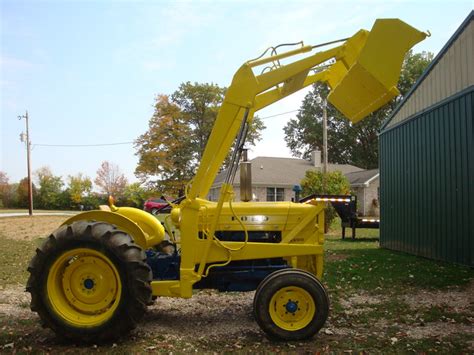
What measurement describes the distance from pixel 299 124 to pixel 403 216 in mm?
42774

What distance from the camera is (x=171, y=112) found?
3797 cm

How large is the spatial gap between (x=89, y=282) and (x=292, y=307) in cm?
224

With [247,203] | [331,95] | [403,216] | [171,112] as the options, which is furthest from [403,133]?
[171,112]

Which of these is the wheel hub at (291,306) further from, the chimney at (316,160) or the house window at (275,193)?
the chimney at (316,160)

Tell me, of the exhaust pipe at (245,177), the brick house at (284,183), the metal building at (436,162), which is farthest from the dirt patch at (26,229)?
the brick house at (284,183)

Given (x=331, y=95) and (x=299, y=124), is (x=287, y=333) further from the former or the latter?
(x=299, y=124)

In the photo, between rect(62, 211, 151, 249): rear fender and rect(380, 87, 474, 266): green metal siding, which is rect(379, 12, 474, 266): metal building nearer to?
rect(380, 87, 474, 266): green metal siding

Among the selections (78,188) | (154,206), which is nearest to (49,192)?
(78,188)

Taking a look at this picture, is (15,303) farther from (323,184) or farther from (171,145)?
(171,145)

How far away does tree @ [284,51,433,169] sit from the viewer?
5031 cm

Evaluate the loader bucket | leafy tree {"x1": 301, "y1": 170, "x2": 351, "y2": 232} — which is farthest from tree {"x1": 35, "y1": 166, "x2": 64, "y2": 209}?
the loader bucket

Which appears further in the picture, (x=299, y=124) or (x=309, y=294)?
(x=299, y=124)

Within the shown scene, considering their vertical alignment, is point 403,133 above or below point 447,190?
above

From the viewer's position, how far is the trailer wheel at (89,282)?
4.82 meters
